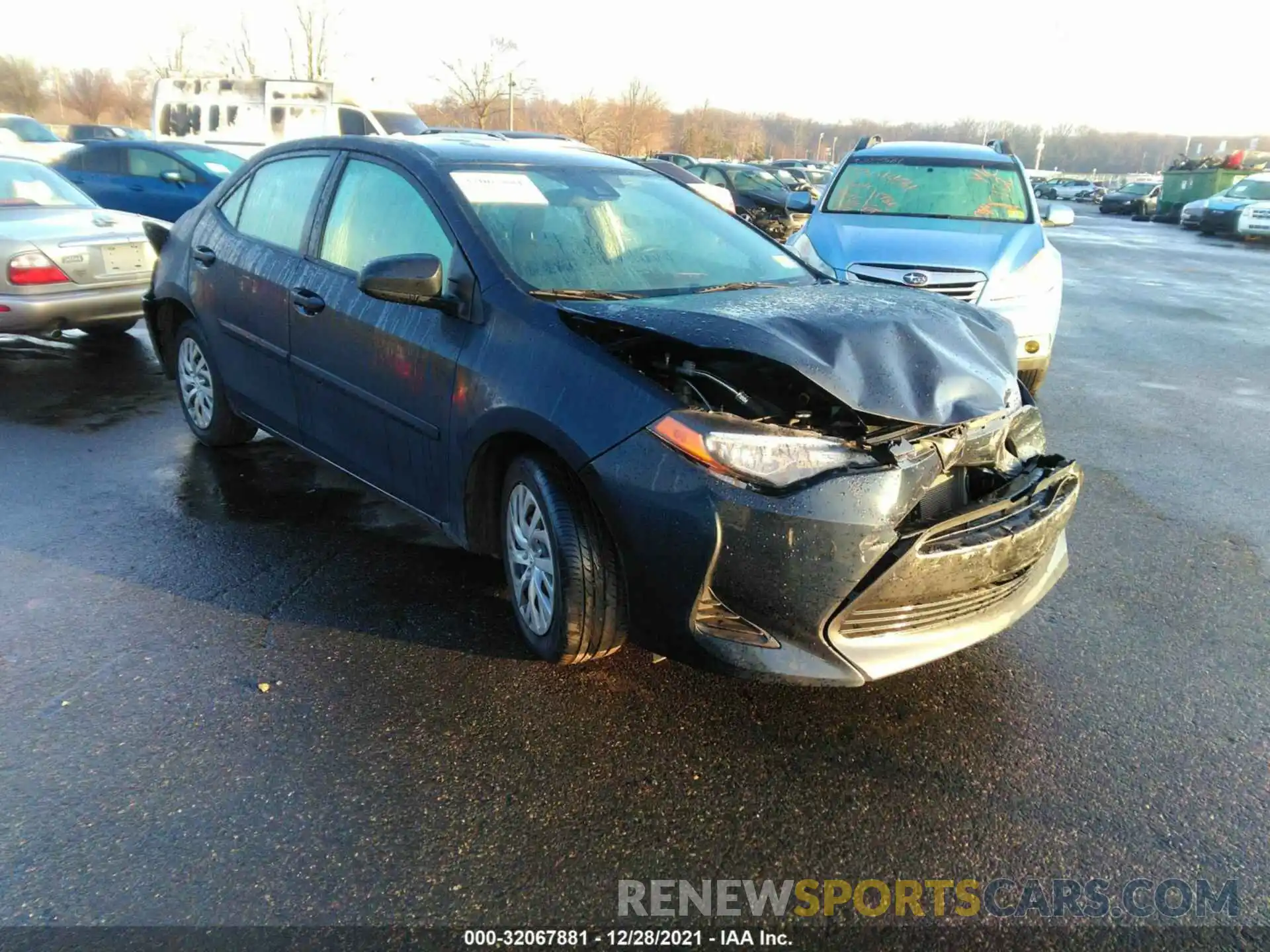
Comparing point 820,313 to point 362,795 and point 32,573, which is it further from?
point 32,573

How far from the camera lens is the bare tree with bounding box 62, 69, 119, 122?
6334 centimetres

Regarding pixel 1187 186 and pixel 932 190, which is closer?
pixel 932 190

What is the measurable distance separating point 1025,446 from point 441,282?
205cm

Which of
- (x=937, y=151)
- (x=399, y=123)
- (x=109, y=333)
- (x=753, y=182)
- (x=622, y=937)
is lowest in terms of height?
(x=622, y=937)

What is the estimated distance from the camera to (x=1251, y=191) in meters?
26.3

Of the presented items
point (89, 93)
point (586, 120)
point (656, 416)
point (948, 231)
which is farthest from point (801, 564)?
point (89, 93)

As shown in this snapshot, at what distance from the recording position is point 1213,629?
3.43 meters

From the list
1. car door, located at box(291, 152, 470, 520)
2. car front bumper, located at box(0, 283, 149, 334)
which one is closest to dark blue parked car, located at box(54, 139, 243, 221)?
car front bumper, located at box(0, 283, 149, 334)

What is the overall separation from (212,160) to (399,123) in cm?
541

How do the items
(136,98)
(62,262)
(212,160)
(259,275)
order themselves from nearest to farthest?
(259,275), (62,262), (212,160), (136,98)

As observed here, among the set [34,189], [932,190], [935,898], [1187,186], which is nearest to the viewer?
[935,898]

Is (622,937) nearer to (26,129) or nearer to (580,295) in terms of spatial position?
(580,295)

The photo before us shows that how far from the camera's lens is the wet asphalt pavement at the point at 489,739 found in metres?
2.24

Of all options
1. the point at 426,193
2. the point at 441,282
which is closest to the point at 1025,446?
the point at 441,282
